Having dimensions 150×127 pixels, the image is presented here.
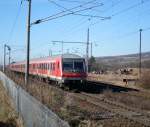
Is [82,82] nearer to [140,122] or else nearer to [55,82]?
[55,82]

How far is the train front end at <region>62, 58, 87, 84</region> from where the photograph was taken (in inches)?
1212

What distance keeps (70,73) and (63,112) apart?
21.6 m

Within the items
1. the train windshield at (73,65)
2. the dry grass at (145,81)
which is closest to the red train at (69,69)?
the train windshield at (73,65)

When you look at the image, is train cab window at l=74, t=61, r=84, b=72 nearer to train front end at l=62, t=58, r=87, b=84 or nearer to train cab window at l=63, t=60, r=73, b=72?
train front end at l=62, t=58, r=87, b=84

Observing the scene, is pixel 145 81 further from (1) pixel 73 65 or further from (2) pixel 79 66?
(1) pixel 73 65

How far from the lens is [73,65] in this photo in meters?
31.8

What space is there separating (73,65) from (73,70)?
0.56 metres

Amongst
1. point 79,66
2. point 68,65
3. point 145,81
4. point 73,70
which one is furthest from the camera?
point 145,81

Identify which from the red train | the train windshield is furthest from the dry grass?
the train windshield

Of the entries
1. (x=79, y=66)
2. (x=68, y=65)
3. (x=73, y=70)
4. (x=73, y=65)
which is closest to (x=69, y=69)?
(x=73, y=70)

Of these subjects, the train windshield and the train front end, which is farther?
the train windshield

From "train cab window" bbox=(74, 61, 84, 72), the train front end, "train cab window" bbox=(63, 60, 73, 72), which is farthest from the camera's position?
"train cab window" bbox=(74, 61, 84, 72)

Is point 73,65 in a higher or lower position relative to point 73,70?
higher

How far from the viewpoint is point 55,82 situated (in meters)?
34.1
